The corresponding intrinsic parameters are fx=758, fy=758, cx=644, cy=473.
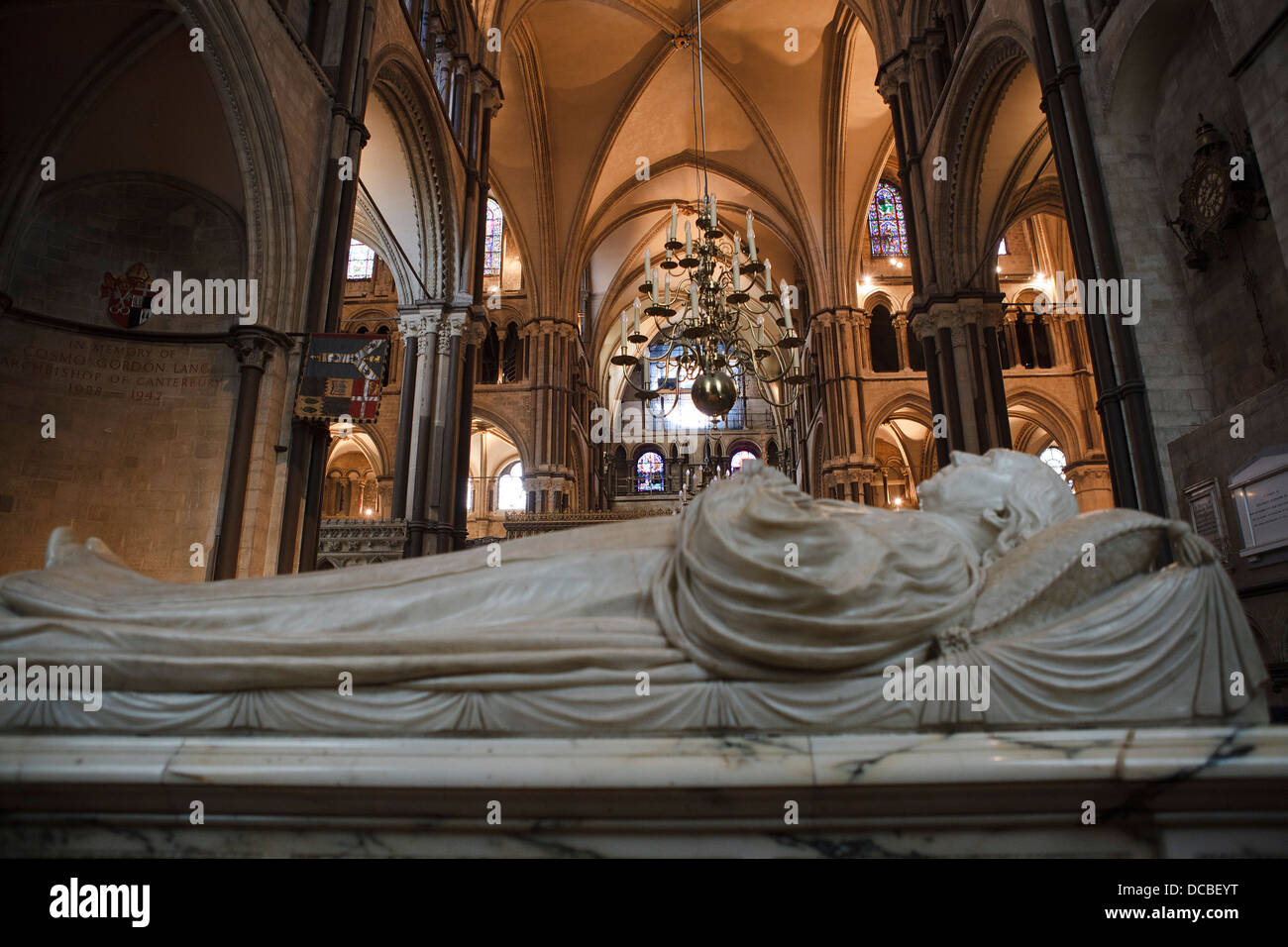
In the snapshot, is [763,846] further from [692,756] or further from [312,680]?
[312,680]

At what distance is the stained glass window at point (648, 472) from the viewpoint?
33062 mm

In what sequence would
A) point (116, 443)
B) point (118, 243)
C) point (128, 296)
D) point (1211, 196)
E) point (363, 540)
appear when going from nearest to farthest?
point (1211, 196) < point (116, 443) < point (128, 296) < point (118, 243) < point (363, 540)

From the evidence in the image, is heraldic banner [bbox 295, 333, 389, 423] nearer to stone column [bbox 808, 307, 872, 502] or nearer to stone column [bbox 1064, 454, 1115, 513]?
stone column [bbox 808, 307, 872, 502]

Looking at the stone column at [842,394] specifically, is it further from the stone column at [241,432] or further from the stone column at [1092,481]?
the stone column at [241,432]

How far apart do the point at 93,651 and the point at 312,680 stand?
0.48m

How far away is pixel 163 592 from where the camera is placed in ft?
6.17

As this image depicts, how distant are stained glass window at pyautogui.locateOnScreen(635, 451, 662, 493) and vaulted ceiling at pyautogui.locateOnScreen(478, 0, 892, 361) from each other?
1328 cm

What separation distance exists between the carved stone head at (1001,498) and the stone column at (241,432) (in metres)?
5.50

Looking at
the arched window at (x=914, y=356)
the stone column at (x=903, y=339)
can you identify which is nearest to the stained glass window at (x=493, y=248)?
the stone column at (x=903, y=339)

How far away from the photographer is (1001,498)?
207 centimetres

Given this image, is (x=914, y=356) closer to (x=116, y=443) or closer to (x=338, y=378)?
(x=338, y=378)

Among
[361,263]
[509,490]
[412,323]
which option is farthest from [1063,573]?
[509,490]

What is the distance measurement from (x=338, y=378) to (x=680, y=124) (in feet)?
52.7

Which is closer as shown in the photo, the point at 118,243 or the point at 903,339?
the point at 118,243
